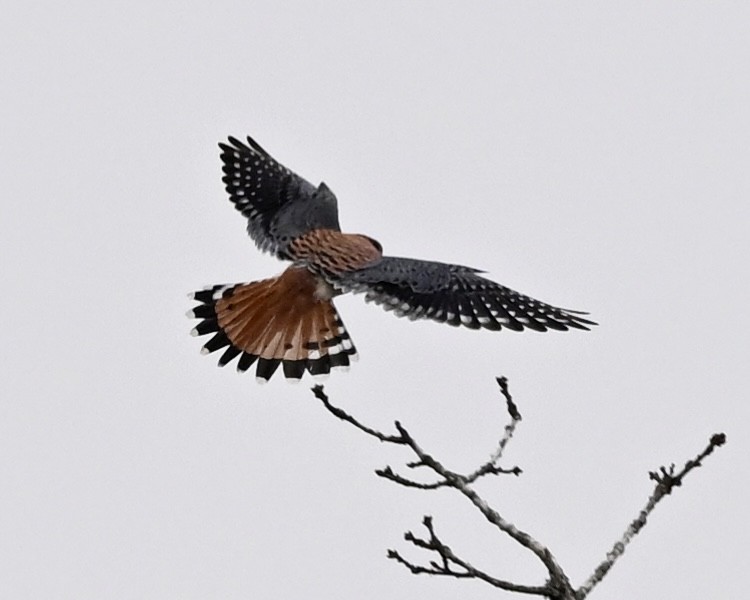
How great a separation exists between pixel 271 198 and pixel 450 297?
2.26 m

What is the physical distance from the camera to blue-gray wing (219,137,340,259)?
9.27 metres

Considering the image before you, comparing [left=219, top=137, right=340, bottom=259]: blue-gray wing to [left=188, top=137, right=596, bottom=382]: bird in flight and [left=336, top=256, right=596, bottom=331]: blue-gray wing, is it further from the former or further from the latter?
[left=336, top=256, right=596, bottom=331]: blue-gray wing

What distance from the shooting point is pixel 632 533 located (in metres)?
5.59

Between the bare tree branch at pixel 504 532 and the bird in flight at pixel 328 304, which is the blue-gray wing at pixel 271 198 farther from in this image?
the bare tree branch at pixel 504 532

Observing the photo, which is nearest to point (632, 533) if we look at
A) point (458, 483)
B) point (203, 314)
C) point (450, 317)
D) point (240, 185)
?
point (458, 483)

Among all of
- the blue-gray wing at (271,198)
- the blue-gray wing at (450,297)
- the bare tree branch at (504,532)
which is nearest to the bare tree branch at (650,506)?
the bare tree branch at (504,532)

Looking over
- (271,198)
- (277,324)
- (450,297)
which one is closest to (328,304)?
(277,324)

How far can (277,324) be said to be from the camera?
8.49 meters

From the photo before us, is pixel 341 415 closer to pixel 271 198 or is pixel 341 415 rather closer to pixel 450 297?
pixel 450 297

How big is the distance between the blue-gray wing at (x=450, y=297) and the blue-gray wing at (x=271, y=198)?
919mm

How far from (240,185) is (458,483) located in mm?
4973

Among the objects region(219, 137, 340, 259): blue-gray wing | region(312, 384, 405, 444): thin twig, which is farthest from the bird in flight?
region(312, 384, 405, 444): thin twig

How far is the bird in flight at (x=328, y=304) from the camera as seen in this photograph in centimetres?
802

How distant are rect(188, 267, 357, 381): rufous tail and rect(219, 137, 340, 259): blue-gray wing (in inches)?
17.1
